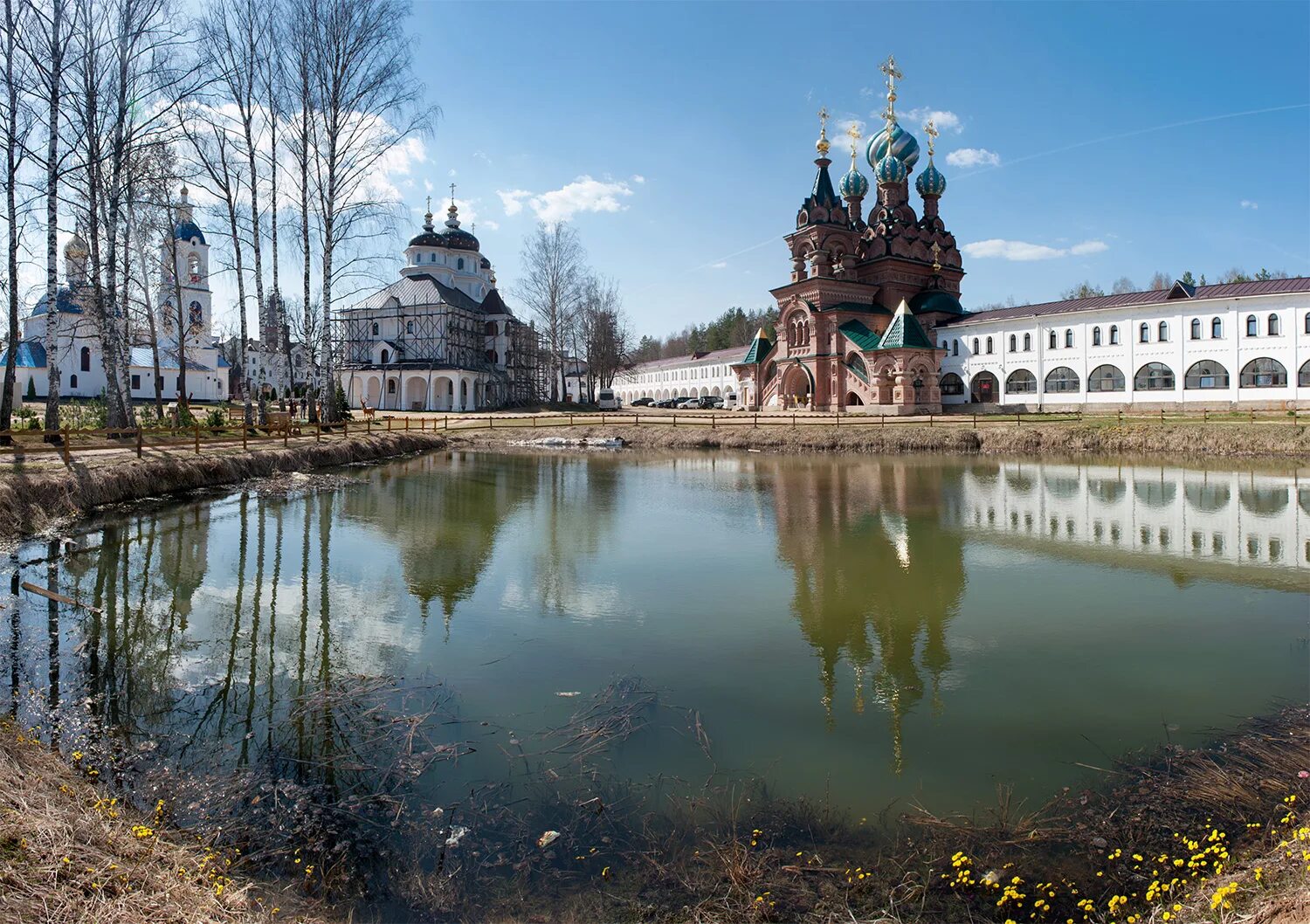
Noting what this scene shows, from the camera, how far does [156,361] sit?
2911 centimetres

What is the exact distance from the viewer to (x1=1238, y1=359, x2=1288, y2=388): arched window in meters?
38.8

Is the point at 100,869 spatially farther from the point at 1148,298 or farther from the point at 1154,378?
the point at 1148,298

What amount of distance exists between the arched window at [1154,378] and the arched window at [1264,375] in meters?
3.42

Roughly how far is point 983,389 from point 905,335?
7.35 m

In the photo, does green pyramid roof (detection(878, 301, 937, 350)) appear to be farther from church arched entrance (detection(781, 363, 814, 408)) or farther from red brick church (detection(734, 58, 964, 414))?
church arched entrance (detection(781, 363, 814, 408))

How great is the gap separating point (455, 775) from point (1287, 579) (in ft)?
40.6

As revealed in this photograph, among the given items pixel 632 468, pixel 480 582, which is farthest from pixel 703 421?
pixel 480 582

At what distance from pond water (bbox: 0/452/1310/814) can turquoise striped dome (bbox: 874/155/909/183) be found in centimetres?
4665

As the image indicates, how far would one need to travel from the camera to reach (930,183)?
6075 cm

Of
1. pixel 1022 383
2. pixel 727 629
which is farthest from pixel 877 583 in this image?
pixel 1022 383

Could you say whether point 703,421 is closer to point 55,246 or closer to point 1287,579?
point 55,246

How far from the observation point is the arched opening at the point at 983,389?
167ft

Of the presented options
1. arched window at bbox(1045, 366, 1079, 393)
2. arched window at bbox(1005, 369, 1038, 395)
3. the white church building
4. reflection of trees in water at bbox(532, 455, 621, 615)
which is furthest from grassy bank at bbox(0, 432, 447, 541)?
arched window at bbox(1045, 366, 1079, 393)

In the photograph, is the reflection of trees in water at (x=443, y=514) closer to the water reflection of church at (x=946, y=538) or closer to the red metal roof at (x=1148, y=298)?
the water reflection of church at (x=946, y=538)
